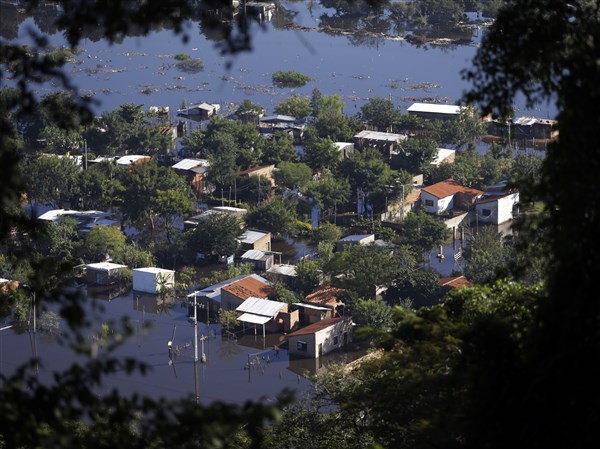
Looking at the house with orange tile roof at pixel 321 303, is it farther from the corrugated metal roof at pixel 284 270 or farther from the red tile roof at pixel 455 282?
the red tile roof at pixel 455 282

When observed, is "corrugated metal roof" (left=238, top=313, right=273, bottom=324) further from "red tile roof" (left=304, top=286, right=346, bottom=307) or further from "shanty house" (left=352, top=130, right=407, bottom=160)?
"shanty house" (left=352, top=130, right=407, bottom=160)

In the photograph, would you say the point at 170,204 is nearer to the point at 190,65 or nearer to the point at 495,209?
the point at 495,209

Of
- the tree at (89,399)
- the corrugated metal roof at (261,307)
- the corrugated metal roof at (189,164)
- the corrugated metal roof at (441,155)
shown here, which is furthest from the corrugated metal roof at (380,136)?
the tree at (89,399)

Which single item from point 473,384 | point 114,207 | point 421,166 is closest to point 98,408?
point 473,384

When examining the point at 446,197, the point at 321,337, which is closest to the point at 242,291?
the point at 321,337

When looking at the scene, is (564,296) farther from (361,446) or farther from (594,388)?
(361,446)

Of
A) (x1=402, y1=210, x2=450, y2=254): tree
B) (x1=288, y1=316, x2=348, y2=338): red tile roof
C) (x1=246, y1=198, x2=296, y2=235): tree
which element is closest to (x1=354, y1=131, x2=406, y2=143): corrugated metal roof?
(x1=246, y1=198, x2=296, y2=235): tree
